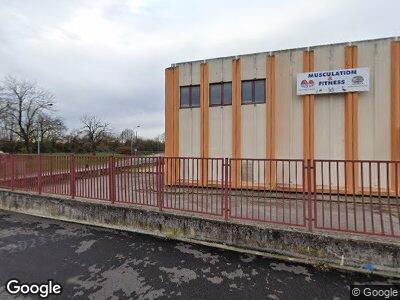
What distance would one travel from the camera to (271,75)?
1042 cm

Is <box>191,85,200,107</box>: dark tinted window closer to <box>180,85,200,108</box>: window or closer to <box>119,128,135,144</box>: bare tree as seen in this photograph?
<box>180,85,200,108</box>: window

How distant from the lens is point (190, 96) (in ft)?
38.3

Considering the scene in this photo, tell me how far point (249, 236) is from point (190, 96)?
7222 millimetres

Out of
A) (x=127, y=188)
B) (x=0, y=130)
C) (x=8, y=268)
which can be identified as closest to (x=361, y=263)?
(x=127, y=188)

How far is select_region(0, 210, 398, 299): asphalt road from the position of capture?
158 inches

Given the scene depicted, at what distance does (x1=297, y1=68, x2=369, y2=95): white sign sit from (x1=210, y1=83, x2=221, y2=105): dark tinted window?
9.29 ft

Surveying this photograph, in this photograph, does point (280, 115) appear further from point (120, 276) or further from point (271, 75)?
point (120, 276)

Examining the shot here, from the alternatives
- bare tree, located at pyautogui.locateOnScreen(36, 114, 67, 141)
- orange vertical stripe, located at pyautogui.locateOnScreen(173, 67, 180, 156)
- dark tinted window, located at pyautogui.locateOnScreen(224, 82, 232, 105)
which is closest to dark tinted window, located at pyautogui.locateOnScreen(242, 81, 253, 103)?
dark tinted window, located at pyautogui.locateOnScreen(224, 82, 232, 105)

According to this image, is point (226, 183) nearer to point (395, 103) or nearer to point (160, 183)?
point (160, 183)

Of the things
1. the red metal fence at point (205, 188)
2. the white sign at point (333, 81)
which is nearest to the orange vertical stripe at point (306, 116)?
the white sign at point (333, 81)

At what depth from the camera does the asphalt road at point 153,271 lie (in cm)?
401

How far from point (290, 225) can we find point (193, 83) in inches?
295

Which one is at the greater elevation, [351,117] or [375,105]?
[375,105]

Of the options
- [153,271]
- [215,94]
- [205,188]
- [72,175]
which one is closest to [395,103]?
[215,94]
